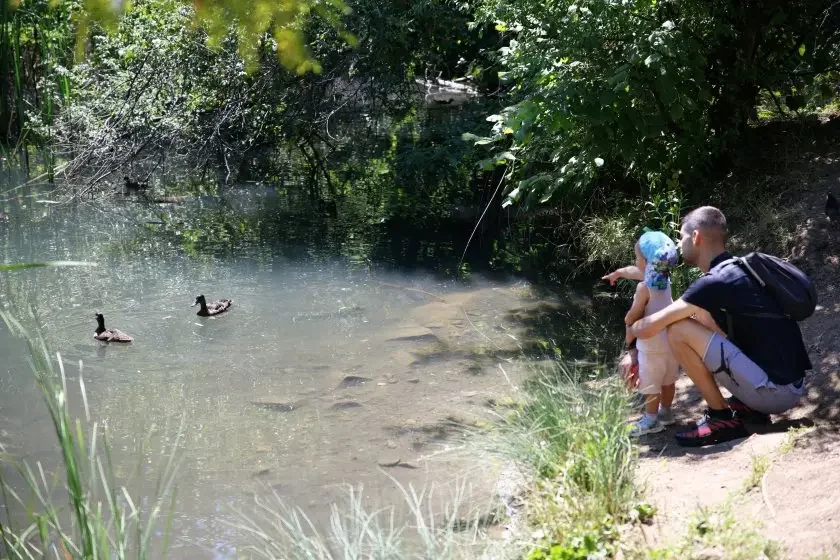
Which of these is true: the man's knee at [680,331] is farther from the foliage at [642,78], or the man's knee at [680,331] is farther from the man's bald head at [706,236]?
the foliage at [642,78]

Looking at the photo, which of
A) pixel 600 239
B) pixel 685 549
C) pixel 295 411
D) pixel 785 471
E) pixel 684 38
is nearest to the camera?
pixel 685 549

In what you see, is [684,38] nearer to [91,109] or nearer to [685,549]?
[685,549]

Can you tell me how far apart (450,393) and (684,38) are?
13.7ft

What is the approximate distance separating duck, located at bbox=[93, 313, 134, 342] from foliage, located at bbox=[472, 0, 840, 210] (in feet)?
13.5

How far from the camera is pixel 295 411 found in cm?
686

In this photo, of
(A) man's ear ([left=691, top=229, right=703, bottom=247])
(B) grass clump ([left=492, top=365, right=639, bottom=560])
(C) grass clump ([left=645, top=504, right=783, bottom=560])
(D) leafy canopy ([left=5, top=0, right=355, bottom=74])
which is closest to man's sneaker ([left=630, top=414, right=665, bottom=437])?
(B) grass clump ([left=492, top=365, right=639, bottom=560])

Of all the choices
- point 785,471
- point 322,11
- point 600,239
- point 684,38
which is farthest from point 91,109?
point 785,471

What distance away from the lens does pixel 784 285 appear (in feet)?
15.5

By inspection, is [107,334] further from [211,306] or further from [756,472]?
[756,472]

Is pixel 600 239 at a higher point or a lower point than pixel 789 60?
lower

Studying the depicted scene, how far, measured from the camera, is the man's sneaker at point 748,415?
4996mm

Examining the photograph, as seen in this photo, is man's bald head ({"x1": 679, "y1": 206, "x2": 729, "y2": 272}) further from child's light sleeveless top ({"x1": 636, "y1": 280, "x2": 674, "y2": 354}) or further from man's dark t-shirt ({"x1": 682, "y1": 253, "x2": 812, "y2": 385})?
child's light sleeveless top ({"x1": 636, "y1": 280, "x2": 674, "y2": 354})

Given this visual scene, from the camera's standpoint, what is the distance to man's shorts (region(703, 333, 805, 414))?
4.83 m

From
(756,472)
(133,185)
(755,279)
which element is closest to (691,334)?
(755,279)
